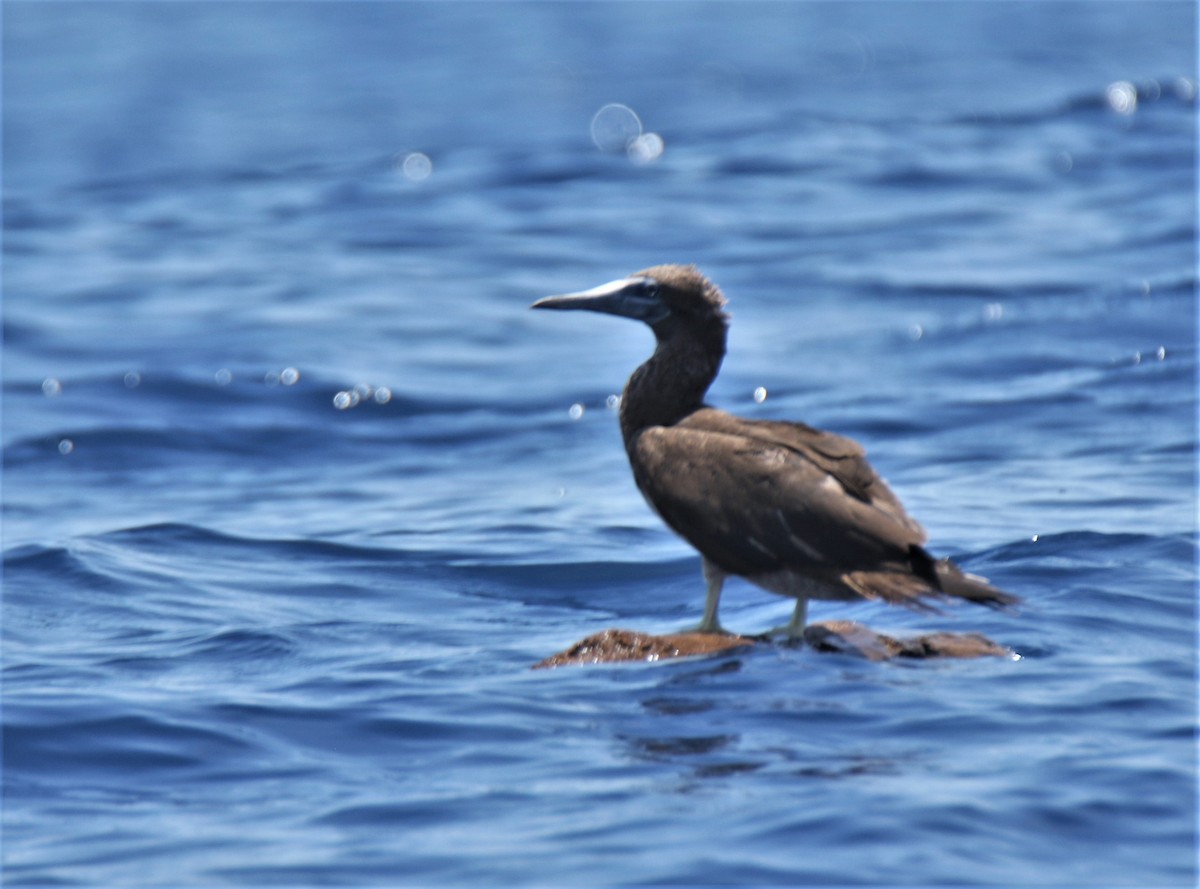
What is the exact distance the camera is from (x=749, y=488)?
25.0 ft

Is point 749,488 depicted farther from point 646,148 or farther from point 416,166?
point 646,148

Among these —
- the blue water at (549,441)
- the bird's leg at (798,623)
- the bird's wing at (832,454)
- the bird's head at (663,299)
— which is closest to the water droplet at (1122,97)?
the blue water at (549,441)

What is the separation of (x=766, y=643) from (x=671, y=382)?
4.17 ft

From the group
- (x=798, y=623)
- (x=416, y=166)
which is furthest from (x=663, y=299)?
(x=416, y=166)

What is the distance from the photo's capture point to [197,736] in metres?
7.18

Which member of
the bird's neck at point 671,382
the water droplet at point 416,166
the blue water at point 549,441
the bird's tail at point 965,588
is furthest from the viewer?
the water droplet at point 416,166

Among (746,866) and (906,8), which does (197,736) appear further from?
(906,8)

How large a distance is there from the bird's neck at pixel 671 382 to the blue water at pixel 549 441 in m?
1.24

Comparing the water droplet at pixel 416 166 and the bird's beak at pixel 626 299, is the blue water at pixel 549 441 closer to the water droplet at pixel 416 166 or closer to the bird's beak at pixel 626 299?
the water droplet at pixel 416 166

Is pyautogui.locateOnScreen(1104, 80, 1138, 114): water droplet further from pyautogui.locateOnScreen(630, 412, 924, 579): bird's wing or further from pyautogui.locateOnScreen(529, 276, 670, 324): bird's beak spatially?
pyautogui.locateOnScreen(630, 412, 924, 579): bird's wing

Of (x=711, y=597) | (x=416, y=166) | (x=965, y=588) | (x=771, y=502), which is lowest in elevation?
(x=711, y=597)

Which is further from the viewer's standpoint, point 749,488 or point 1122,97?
point 1122,97

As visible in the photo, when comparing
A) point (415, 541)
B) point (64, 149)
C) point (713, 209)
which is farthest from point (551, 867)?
point (64, 149)

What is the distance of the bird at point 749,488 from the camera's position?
729 centimetres
